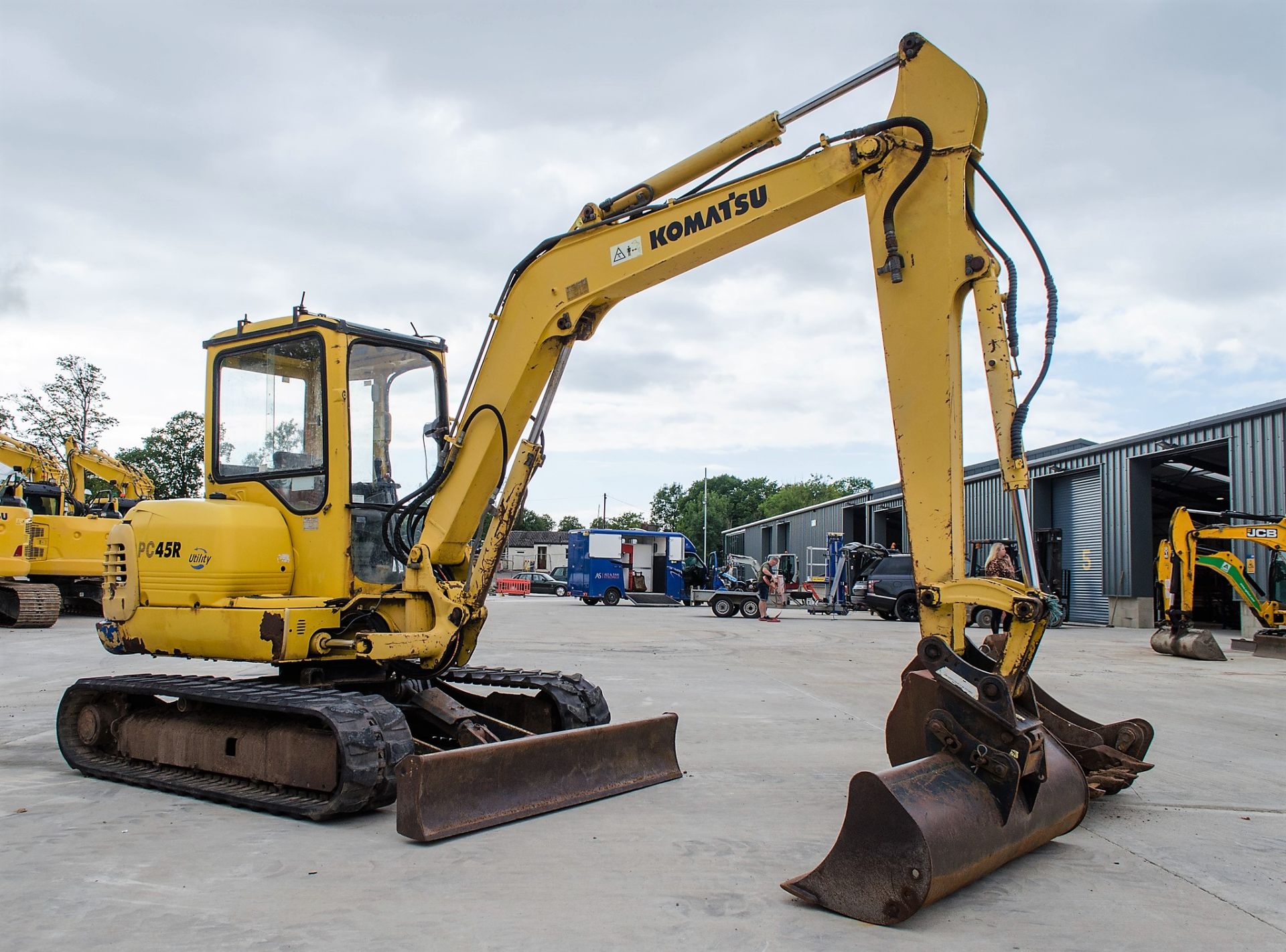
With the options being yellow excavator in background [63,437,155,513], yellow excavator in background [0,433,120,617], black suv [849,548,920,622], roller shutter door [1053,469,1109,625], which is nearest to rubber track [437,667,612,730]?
yellow excavator in background [0,433,120,617]

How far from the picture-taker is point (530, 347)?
252 inches

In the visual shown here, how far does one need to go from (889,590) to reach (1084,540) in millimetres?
6041

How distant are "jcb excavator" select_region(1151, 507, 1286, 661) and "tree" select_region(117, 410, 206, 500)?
42.9 m

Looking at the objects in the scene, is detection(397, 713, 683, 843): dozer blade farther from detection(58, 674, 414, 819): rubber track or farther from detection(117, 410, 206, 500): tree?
detection(117, 410, 206, 500): tree

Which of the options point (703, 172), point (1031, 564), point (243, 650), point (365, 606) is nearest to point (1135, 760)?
point (1031, 564)

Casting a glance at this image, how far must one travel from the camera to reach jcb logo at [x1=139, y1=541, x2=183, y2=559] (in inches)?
249

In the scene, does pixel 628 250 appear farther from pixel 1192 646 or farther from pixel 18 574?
pixel 18 574

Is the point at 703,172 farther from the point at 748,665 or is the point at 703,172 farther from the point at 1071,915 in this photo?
the point at 748,665

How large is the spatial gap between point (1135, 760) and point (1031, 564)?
1.97 meters

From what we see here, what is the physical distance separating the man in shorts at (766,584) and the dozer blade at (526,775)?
2064 cm

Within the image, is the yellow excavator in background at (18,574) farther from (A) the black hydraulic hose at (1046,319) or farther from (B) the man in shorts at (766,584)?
(A) the black hydraulic hose at (1046,319)

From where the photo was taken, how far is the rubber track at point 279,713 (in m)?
5.17

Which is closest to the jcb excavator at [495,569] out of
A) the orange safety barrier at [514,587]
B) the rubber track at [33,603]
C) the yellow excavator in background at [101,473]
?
the rubber track at [33,603]

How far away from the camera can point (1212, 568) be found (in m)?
18.6
